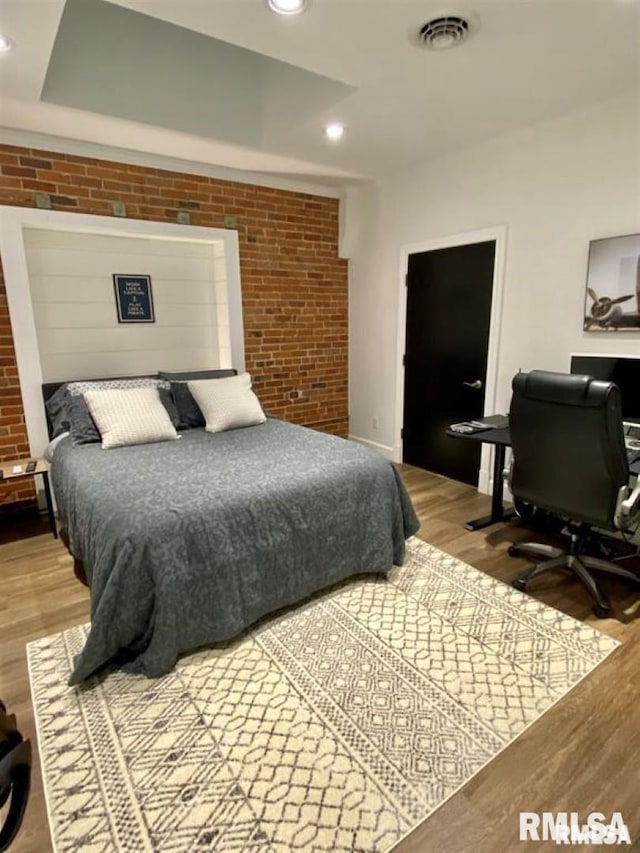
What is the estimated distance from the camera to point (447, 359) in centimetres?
381

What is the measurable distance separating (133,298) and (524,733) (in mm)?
3520

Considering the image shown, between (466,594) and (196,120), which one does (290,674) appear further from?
(196,120)

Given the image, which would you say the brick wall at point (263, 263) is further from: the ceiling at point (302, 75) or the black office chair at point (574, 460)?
the black office chair at point (574, 460)

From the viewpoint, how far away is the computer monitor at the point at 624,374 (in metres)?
2.54

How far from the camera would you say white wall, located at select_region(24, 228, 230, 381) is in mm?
3256

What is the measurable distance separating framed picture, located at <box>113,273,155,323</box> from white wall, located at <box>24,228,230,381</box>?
0.04m

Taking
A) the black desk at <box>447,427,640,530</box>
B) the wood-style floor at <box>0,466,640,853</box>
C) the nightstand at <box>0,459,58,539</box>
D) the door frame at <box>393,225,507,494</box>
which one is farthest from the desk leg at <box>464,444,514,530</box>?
the nightstand at <box>0,459,58,539</box>

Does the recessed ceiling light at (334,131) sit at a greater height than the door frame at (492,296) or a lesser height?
greater

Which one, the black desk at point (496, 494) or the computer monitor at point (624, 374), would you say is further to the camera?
the black desk at point (496, 494)

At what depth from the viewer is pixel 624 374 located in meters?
2.58

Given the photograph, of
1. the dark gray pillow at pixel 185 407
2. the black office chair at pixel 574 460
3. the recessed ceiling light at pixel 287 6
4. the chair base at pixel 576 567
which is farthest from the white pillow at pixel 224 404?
the recessed ceiling light at pixel 287 6

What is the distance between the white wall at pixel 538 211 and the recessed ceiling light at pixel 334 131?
95 centimetres

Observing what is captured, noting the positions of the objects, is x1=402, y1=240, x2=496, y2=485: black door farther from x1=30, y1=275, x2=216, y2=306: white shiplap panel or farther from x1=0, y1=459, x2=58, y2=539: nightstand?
x1=0, y1=459, x2=58, y2=539: nightstand

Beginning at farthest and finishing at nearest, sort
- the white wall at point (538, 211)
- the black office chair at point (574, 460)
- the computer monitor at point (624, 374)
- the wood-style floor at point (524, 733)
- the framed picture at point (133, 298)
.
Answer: the framed picture at point (133, 298)
the white wall at point (538, 211)
the computer monitor at point (624, 374)
the black office chair at point (574, 460)
the wood-style floor at point (524, 733)
